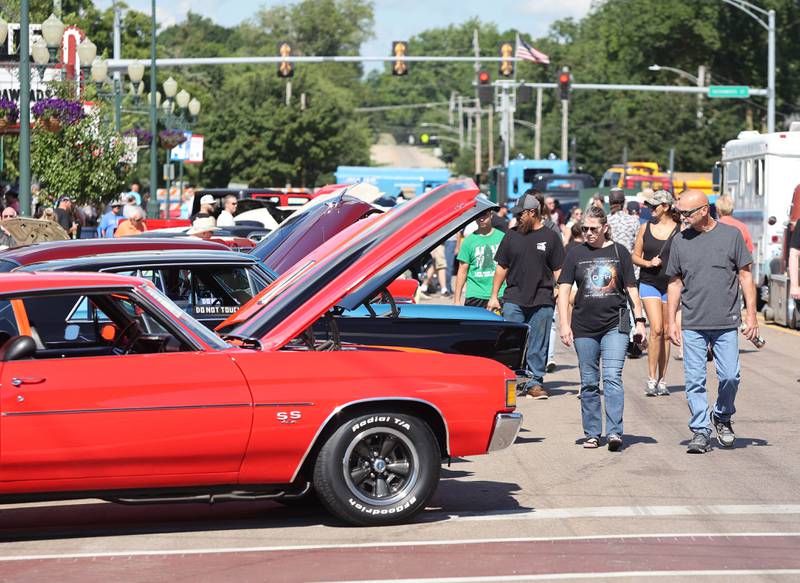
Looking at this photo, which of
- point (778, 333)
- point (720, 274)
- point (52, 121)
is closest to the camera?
point (720, 274)

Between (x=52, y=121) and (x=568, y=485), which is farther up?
(x=52, y=121)

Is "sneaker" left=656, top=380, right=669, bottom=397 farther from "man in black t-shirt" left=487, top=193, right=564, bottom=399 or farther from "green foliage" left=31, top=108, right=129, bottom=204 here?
"green foliage" left=31, top=108, right=129, bottom=204

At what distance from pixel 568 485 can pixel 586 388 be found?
5.36 ft

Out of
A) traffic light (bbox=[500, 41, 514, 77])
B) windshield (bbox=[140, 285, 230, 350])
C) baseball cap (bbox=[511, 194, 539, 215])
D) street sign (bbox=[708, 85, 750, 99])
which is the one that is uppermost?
traffic light (bbox=[500, 41, 514, 77])

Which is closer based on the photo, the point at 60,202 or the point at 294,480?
the point at 294,480

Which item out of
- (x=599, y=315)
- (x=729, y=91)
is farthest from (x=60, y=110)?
(x=729, y=91)

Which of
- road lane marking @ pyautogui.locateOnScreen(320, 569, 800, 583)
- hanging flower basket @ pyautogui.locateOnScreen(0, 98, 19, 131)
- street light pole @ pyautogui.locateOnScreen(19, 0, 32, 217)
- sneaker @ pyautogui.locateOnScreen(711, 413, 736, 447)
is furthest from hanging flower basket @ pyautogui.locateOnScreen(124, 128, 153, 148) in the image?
road lane marking @ pyautogui.locateOnScreen(320, 569, 800, 583)

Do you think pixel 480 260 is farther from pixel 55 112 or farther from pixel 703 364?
pixel 55 112

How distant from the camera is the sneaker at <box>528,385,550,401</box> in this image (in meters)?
14.5

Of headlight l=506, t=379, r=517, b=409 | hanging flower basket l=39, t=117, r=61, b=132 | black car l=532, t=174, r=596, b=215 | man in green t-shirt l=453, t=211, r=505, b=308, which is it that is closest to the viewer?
headlight l=506, t=379, r=517, b=409

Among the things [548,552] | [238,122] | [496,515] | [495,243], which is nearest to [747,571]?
[548,552]

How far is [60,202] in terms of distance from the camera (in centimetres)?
2498

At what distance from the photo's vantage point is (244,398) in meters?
7.84

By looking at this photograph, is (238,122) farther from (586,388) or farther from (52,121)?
(586,388)
